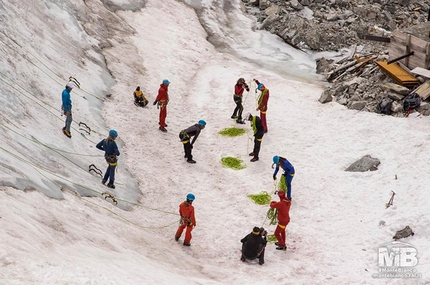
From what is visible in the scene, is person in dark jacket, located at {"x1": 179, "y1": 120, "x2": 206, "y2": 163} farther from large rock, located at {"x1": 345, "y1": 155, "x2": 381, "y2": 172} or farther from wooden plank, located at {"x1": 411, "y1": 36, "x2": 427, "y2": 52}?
wooden plank, located at {"x1": 411, "y1": 36, "x2": 427, "y2": 52}

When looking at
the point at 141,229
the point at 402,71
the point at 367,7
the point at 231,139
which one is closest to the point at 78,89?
the point at 231,139

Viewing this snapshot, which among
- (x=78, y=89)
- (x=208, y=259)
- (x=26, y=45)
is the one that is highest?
(x=26, y=45)

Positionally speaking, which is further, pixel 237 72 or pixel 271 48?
pixel 271 48

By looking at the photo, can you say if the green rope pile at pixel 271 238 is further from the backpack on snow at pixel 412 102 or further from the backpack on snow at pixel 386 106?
the backpack on snow at pixel 412 102

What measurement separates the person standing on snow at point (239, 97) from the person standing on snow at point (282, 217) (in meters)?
8.76

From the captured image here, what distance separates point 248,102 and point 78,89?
8.62 metres

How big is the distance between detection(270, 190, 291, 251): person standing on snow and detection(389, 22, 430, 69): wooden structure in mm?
11963

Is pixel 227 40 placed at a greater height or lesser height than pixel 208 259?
greater

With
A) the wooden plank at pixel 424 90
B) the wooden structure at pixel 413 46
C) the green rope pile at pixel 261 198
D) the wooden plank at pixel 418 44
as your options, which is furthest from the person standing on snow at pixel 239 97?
the wooden plank at pixel 418 44

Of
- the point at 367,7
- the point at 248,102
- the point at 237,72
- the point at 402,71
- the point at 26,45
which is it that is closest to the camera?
the point at 26,45

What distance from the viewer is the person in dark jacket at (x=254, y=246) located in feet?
50.0

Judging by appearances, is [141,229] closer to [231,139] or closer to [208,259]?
[208,259]

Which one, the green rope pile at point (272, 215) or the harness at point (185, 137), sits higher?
the harness at point (185, 137)

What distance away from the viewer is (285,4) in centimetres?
3903
